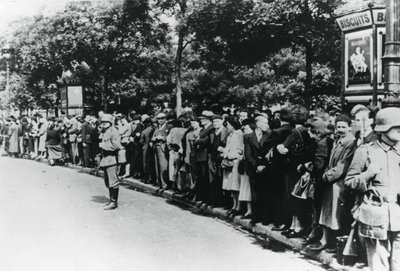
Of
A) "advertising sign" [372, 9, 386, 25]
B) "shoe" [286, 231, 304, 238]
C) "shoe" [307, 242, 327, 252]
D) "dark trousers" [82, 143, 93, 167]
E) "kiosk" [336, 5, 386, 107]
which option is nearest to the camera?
"shoe" [307, 242, 327, 252]

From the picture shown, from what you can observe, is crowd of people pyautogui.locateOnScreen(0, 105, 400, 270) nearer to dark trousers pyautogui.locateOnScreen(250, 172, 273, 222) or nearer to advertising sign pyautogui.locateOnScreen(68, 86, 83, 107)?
dark trousers pyautogui.locateOnScreen(250, 172, 273, 222)

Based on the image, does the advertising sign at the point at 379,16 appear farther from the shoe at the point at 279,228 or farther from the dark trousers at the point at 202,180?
the dark trousers at the point at 202,180

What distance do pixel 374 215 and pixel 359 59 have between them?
19.4 ft

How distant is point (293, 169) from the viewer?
749cm

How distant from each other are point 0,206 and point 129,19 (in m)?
11.6

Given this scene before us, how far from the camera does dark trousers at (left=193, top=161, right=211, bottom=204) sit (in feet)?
33.7

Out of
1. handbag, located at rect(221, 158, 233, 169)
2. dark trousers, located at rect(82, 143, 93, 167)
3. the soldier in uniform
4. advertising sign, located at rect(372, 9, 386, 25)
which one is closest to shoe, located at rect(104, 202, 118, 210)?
the soldier in uniform

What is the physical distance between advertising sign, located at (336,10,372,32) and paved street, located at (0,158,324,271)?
455cm

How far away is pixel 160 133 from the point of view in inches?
494

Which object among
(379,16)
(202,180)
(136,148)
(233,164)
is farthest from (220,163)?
(136,148)

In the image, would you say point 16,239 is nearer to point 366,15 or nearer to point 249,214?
point 249,214

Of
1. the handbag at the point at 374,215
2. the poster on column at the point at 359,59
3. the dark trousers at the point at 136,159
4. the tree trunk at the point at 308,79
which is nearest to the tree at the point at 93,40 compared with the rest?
the tree trunk at the point at 308,79

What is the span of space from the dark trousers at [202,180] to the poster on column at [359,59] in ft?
11.6

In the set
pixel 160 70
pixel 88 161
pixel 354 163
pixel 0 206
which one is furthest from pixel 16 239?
pixel 160 70
